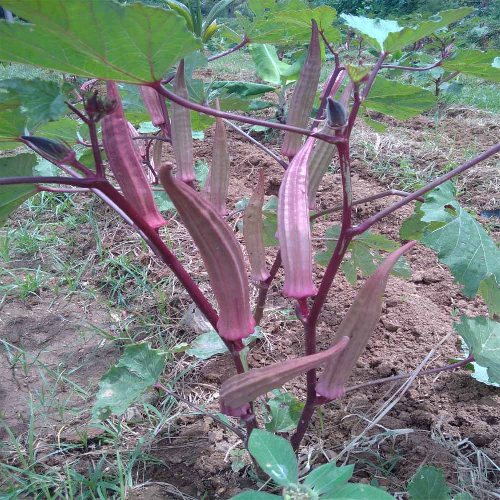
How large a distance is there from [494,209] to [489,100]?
269 centimetres

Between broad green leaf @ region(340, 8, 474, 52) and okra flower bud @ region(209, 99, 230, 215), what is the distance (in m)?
0.41

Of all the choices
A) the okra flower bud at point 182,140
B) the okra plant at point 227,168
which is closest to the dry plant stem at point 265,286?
the okra plant at point 227,168

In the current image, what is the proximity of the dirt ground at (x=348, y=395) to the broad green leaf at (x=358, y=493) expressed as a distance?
459 millimetres

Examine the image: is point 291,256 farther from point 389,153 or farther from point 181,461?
point 389,153

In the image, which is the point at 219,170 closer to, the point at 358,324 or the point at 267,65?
the point at 358,324

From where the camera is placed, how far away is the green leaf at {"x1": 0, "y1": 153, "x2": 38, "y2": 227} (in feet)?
2.77

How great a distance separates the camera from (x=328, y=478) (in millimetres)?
716

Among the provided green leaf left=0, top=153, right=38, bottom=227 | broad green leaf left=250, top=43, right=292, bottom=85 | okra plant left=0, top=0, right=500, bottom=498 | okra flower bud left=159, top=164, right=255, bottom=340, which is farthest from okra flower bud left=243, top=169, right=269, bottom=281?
broad green leaf left=250, top=43, right=292, bottom=85

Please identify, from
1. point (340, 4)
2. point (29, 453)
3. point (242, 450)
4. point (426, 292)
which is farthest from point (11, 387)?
point (340, 4)

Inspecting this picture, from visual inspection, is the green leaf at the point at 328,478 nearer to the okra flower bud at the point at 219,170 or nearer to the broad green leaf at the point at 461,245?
the broad green leaf at the point at 461,245

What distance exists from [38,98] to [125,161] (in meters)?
0.21

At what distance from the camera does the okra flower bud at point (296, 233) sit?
862mm

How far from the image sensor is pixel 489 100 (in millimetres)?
4500

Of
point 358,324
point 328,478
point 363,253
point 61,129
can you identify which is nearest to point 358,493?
point 328,478
